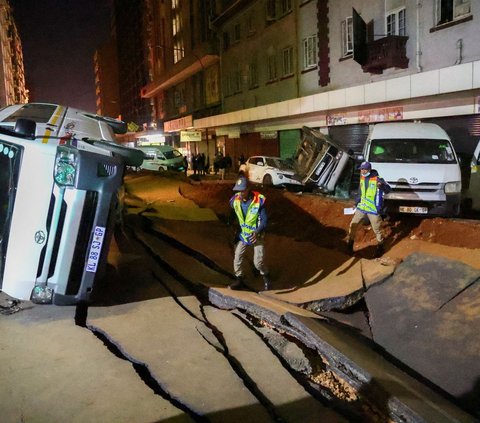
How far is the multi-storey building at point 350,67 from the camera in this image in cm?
1556

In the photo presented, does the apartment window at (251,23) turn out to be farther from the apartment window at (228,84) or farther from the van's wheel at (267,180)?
the van's wheel at (267,180)

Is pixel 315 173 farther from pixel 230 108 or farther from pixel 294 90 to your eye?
pixel 230 108

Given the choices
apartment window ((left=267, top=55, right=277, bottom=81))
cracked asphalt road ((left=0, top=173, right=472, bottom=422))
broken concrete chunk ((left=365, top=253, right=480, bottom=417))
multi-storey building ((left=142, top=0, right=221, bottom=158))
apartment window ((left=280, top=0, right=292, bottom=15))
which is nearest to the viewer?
cracked asphalt road ((left=0, top=173, right=472, bottom=422))

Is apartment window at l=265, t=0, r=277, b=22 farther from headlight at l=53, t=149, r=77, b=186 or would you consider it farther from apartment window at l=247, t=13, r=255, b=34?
headlight at l=53, t=149, r=77, b=186

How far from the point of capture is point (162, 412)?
11.2ft

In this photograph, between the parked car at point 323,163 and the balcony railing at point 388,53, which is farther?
the balcony railing at point 388,53

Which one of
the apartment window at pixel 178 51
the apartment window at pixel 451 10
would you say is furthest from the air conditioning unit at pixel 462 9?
the apartment window at pixel 178 51

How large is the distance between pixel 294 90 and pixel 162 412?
926 inches

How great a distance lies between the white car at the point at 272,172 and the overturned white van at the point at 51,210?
12.4 metres

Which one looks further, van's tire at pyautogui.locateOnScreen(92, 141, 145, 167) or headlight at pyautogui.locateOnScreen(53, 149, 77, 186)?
van's tire at pyautogui.locateOnScreen(92, 141, 145, 167)

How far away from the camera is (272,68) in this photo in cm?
2759

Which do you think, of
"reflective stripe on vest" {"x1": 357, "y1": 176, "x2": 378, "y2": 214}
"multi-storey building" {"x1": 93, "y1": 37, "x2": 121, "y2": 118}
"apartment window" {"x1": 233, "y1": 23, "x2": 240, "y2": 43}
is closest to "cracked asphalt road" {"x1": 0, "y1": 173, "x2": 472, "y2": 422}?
"reflective stripe on vest" {"x1": 357, "y1": 176, "x2": 378, "y2": 214}

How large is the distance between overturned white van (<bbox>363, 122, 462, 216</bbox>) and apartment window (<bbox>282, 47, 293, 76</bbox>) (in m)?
15.0

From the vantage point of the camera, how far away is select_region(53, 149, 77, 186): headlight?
4621mm
